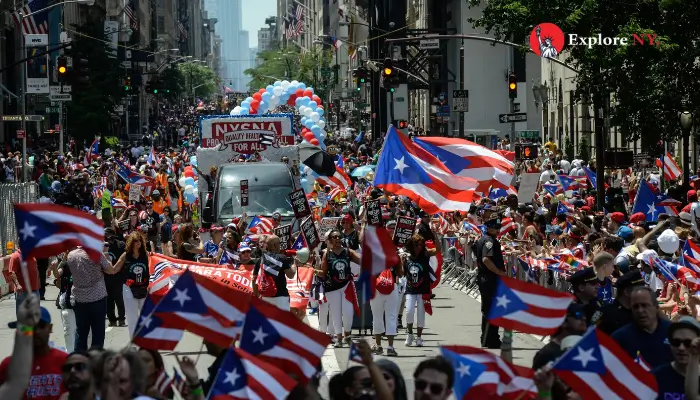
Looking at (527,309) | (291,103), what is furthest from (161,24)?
(527,309)

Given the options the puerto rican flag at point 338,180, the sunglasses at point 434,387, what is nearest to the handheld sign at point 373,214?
the puerto rican flag at point 338,180

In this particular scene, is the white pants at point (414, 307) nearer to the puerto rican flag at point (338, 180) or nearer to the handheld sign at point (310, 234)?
the handheld sign at point (310, 234)

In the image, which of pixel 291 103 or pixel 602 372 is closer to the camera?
pixel 602 372

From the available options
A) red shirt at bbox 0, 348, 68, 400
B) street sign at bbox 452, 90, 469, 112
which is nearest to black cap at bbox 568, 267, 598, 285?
red shirt at bbox 0, 348, 68, 400

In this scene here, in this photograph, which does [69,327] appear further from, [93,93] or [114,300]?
[93,93]

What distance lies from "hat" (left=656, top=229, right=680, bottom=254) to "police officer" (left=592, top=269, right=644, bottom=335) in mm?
5460

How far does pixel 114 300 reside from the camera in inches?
739

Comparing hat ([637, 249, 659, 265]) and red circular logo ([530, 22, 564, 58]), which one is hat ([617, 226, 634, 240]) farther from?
red circular logo ([530, 22, 564, 58])

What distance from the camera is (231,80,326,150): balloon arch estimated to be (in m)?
42.0

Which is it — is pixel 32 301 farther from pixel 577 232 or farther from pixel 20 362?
pixel 577 232

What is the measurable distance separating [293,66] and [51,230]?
158 meters

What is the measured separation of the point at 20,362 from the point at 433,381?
2097mm

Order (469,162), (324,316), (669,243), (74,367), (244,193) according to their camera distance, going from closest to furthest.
Answer: (74,367), (669,243), (324,316), (469,162), (244,193)

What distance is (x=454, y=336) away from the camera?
58.2 feet
